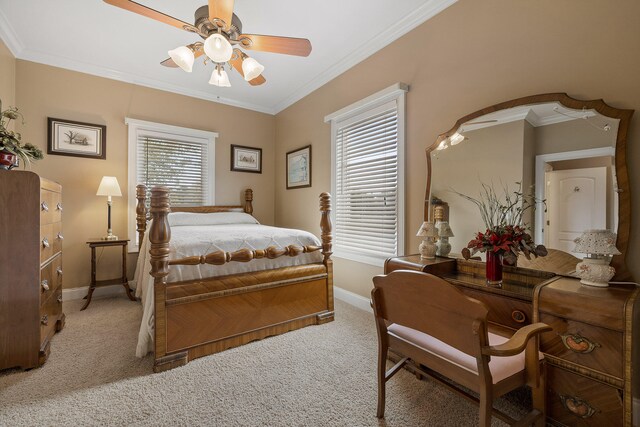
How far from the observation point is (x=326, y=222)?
2676 mm

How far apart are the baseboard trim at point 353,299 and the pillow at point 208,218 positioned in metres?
1.63

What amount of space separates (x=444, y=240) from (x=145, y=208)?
3492mm

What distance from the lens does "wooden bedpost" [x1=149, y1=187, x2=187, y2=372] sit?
72.6 inches

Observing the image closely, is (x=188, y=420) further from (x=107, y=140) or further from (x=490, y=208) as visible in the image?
(x=107, y=140)

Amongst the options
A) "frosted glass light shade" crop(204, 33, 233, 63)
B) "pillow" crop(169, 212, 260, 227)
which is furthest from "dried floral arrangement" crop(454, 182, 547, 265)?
"pillow" crop(169, 212, 260, 227)

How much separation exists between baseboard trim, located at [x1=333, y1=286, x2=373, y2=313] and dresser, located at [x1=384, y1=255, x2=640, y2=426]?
159 cm

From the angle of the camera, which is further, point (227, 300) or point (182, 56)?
point (227, 300)

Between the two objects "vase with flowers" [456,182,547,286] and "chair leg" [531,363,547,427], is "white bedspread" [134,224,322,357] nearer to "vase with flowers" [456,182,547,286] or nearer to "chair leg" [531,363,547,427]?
"vase with flowers" [456,182,547,286]

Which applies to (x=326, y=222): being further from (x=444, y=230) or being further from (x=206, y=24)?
(x=206, y=24)

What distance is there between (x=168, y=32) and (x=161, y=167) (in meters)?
1.75

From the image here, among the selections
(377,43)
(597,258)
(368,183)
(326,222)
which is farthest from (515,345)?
(377,43)

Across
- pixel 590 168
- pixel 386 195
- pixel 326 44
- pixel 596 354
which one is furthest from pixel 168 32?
pixel 596 354

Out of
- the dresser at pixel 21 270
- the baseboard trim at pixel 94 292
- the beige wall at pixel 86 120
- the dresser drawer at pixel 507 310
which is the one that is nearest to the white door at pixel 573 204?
the dresser drawer at pixel 507 310

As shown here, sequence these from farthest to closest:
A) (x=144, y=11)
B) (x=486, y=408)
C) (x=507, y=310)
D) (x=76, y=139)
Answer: (x=76, y=139) < (x=144, y=11) < (x=507, y=310) < (x=486, y=408)
